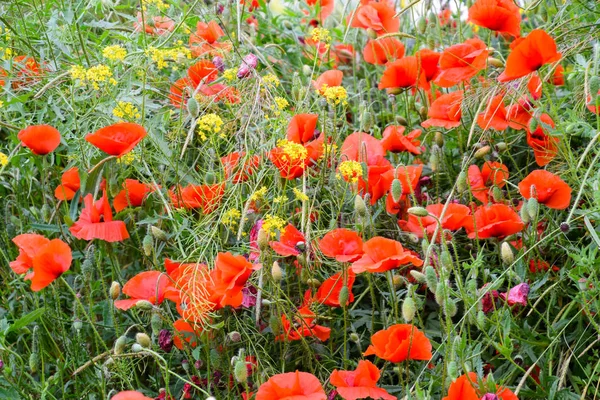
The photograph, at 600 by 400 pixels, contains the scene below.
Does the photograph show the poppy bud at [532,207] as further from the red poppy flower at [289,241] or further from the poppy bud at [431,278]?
the red poppy flower at [289,241]

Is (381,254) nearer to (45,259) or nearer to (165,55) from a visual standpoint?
(45,259)

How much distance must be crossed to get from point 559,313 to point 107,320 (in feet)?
2.45

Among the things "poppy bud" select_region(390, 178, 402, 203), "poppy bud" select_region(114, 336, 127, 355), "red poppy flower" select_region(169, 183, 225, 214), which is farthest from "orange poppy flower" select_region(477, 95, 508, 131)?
"poppy bud" select_region(114, 336, 127, 355)

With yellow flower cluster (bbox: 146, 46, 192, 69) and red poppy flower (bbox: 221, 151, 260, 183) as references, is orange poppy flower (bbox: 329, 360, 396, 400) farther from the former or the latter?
yellow flower cluster (bbox: 146, 46, 192, 69)

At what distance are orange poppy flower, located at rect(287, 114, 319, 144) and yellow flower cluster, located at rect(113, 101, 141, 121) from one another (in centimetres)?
28

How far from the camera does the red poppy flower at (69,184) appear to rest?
1.62 meters

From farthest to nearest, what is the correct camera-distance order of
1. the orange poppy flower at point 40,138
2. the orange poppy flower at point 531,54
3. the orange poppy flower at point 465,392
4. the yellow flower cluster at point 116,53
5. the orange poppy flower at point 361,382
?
the yellow flower cluster at point 116,53, the orange poppy flower at point 40,138, the orange poppy flower at point 531,54, the orange poppy flower at point 361,382, the orange poppy flower at point 465,392

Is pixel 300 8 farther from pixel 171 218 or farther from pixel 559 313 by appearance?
pixel 559 313

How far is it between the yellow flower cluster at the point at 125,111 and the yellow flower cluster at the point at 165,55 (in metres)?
0.10

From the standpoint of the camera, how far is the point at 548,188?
140cm

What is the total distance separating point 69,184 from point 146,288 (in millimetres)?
365

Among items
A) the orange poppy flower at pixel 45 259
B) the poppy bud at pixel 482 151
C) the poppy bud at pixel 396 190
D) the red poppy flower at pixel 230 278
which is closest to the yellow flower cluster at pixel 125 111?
the orange poppy flower at pixel 45 259

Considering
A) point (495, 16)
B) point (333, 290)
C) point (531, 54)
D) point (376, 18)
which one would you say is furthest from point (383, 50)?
point (333, 290)

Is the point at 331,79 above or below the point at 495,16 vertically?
below
